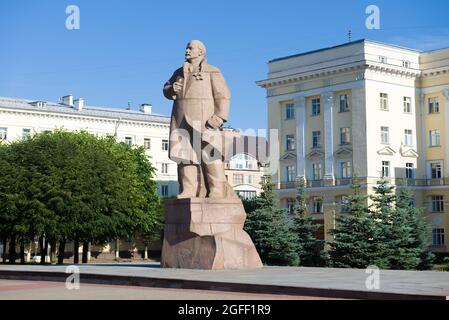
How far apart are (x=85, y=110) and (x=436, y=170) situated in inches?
1432

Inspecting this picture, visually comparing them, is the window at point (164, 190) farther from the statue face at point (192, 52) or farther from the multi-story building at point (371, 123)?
the statue face at point (192, 52)

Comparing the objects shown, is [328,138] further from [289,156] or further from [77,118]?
[77,118]

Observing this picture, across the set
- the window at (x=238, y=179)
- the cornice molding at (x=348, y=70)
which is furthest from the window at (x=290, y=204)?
the window at (x=238, y=179)

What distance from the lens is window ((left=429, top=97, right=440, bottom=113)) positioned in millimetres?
64062

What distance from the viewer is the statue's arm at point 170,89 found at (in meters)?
19.2

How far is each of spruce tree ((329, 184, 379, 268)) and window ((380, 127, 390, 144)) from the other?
30644mm

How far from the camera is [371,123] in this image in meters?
61.6

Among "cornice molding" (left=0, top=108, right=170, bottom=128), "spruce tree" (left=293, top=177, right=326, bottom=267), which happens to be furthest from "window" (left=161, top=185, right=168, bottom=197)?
"spruce tree" (left=293, top=177, right=326, bottom=267)

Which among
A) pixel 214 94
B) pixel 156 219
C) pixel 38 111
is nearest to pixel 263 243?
pixel 214 94

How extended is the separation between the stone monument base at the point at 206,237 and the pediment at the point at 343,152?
4508 cm

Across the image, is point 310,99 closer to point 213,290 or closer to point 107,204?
point 107,204

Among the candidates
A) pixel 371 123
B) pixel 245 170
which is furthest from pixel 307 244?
pixel 245 170

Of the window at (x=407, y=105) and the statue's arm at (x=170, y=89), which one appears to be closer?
the statue's arm at (x=170, y=89)

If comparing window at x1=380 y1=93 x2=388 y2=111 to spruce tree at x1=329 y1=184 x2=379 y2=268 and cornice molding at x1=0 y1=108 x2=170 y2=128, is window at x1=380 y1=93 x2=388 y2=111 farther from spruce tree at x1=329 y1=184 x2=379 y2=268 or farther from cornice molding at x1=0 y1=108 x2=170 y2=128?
spruce tree at x1=329 y1=184 x2=379 y2=268
